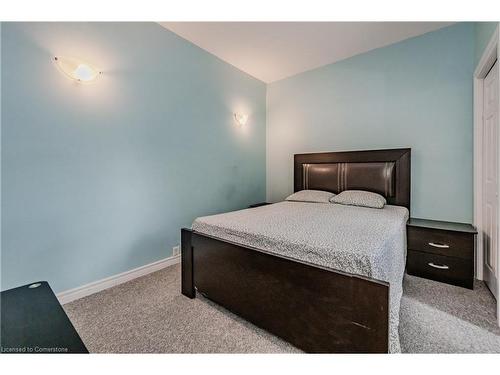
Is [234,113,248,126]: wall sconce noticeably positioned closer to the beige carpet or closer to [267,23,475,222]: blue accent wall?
[267,23,475,222]: blue accent wall

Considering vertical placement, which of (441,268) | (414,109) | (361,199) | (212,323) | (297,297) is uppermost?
(414,109)

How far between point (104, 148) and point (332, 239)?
2.00m

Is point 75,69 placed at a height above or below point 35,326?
above

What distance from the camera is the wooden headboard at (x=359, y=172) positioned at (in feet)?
8.45

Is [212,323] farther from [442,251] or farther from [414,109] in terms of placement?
[414,109]

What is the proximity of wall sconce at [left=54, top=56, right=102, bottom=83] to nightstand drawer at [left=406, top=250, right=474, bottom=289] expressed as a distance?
3.31 meters

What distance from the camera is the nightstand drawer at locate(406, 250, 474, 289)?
1.96m

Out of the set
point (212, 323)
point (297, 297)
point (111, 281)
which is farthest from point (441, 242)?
A: point (111, 281)

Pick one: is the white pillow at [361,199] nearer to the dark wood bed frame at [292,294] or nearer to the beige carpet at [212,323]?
the beige carpet at [212,323]

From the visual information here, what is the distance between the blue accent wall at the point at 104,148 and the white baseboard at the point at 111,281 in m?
0.06

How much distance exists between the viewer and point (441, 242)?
2.07 metres
